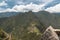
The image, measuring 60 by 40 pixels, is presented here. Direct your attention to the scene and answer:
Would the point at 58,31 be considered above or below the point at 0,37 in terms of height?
above

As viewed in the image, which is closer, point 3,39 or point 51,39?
point 51,39

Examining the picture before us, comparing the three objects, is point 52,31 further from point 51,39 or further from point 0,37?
point 0,37

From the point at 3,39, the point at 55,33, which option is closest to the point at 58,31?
the point at 55,33

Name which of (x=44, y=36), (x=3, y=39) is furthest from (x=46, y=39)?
(x=3, y=39)

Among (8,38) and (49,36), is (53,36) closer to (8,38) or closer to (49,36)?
(49,36)

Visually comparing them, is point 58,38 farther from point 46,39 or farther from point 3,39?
point 3,39

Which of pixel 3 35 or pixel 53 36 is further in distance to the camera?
pixel 3 35

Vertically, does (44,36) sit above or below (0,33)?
above

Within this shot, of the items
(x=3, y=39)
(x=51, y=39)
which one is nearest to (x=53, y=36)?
(x=51, y=39)
